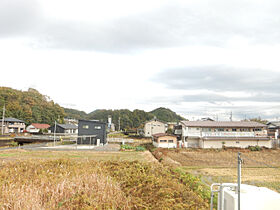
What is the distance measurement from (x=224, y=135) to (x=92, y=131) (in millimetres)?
17284

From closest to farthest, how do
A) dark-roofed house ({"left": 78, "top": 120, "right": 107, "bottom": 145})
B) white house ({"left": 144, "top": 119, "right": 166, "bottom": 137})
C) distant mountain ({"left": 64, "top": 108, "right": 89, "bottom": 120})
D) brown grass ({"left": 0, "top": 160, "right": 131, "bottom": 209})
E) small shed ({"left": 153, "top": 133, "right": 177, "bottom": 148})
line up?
brown grass ({"left": 0, "top": 160, "right": 131, "bottom": 209}) < small shed ({"left": 153, "top": 133, "right": 177, "bottom": 148}) < dark-roofed house ({"left": 78, "top": 120, "right": 107, "bottom": 145}) < white house ({"left": 144, "top": 119, "right": 166, "bottom": 137}) < distant mountain ({"left": 64, "top": 108, "right": 89, "bottom": 120})

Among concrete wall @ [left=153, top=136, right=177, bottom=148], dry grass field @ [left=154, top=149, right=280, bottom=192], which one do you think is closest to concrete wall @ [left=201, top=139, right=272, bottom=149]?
dry grass field @ [left=154, top=149, right=280, bottom=192]

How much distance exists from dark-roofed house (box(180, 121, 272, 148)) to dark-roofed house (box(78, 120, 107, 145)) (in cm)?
1110

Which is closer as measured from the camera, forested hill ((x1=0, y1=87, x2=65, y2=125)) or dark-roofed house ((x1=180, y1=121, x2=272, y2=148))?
dark-roofed house ((x1=180, y1=121, x2=272, y2=148))

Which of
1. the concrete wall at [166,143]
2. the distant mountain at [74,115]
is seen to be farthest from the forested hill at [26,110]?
the concrete wall at [166,143]

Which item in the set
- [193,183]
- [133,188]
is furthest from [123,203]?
[193,183]

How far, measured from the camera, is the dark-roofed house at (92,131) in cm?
2506

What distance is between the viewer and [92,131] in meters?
25.3

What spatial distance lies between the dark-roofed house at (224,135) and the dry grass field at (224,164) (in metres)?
1.73

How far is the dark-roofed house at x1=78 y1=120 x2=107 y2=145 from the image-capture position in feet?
82.2

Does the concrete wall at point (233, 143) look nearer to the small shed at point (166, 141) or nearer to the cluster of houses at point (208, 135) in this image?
the cluster of houses at point (208, 135)

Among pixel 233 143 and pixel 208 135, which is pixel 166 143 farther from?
pixel 233 143

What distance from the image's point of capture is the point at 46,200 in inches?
157

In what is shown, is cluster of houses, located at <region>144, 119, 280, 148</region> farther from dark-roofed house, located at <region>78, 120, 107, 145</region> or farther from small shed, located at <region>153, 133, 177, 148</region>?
dark-roofed house, located at <region>78, 120, 107, 145</region>
